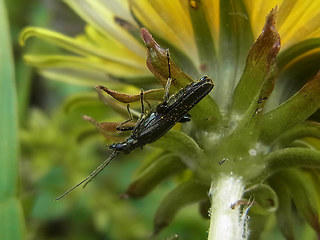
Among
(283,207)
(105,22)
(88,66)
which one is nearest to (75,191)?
(88,66)

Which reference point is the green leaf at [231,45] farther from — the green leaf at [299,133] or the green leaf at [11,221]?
the green leaf at [11,221]

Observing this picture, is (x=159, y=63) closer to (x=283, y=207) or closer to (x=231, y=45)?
(x=231, y=45)

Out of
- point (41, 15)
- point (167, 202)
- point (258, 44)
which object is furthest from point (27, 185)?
point (258, 44)

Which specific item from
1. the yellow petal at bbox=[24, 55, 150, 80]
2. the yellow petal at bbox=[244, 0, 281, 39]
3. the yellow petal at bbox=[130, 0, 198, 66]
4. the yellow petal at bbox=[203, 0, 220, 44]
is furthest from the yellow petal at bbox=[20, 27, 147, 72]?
the yellow petal at bbox=[244, 0, 281, 39]

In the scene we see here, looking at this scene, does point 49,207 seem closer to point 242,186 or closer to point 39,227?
point 39,227

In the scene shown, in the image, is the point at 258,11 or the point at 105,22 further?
the point at 105,22

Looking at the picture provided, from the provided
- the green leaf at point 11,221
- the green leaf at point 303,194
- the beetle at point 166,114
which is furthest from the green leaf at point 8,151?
the green leaf at point 303,194

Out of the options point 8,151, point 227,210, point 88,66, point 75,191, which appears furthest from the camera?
point 75,191
